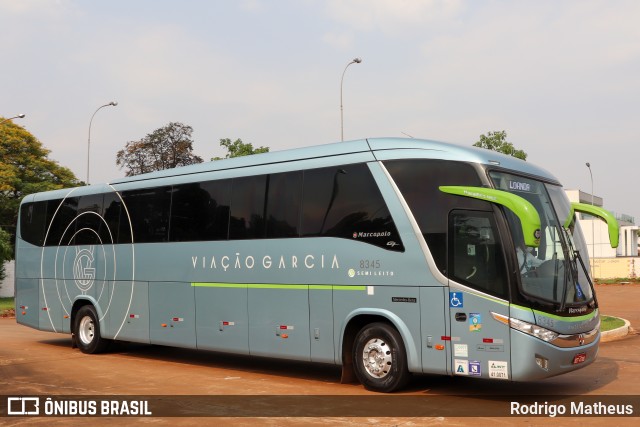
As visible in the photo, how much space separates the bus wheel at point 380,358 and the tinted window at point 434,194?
4.43 ft

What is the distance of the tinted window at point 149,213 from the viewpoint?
14.2m

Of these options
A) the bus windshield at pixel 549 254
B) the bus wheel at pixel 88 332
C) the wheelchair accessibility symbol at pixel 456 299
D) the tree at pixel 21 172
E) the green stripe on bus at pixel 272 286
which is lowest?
the bus wheel at pixel 88 332

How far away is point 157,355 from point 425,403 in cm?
815

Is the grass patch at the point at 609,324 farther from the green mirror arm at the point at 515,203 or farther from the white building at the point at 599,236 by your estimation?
the white building at the point at 599,236

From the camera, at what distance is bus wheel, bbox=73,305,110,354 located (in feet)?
51.9

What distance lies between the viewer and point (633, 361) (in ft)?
43.5

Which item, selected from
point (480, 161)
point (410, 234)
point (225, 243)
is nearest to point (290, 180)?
point (225, 243)

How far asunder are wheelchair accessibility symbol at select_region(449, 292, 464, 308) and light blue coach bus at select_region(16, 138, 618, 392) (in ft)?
0.06

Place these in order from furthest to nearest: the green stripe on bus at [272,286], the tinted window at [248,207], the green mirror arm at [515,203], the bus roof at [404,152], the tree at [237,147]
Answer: the tree at [237,147]
the tinted window at [248,207]
the green stripe on bus at [272,286]
the bus roof at [404,152]
the green mirror arm at [515,203]

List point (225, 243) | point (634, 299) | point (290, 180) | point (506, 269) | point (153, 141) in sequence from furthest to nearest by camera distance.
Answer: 1. point (153, 141)
2. point (634, 299)
3. point (225, 243)
4. point (290, 180)
5. point (506, 269)

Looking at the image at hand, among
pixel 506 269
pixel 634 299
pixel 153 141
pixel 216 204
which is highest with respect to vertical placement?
pixel 153 141

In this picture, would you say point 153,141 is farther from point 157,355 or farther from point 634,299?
point 157,355

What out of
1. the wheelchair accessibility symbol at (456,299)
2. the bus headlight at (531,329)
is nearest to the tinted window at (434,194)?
the wheelchair accessibility symbol at (456,299)

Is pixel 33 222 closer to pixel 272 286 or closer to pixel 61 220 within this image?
pixel 61 220
